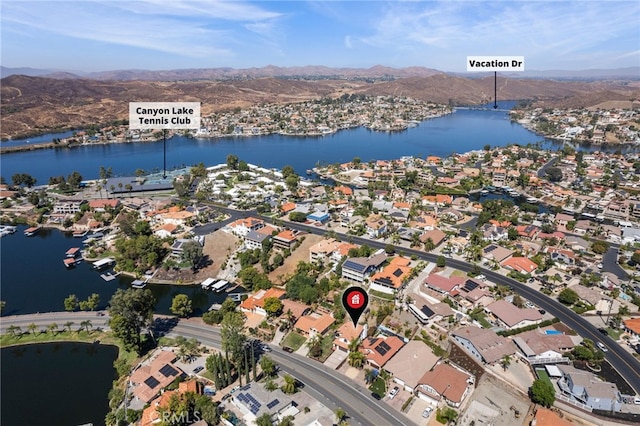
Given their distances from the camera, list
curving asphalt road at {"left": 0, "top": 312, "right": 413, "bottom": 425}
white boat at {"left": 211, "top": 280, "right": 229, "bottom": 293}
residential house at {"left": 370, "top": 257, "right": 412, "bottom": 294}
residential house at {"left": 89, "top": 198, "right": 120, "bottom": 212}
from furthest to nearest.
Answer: residential house at {"left": 89, "top": 198, "right": 120, "bottom": 212}
white boat at {"left": 211, "top": 280, "right": 229, "bottom": 293}
residential house at {"left": 370, "top": 257, "right": 412, "bottom": 294}
curving asphalt road at {"left": 0, "top": 312, "right": 413, "bottom": 425}

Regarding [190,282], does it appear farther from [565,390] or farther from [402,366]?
[565,390]

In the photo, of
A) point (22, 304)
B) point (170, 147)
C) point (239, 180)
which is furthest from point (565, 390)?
point (170, 147)

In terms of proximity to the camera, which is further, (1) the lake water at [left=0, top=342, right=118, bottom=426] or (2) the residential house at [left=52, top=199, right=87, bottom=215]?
(2) the residential house at [left=52, top=199, right=87, bottom=215]

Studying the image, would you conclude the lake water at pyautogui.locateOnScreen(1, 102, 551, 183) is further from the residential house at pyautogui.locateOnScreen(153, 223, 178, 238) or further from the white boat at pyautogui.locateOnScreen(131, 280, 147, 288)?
the white boat at pyautogui.locateOnScreen(131, 280, 147, 288)

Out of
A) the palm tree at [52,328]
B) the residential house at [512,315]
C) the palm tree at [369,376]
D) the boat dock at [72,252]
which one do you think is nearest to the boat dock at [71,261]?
the boat dock at [72,252]

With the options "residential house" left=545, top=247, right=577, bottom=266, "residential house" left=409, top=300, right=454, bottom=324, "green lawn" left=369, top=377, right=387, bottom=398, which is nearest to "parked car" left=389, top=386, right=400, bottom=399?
"green lawn" left=369, top=377, right=387, bottom=398

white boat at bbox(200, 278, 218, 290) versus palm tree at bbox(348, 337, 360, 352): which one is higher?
white boat at bbox(200, 278, 218, 290)

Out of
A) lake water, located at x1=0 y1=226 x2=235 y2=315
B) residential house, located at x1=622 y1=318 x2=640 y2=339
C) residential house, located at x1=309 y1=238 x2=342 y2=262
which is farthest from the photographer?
residential house, located at x1=309 y1=238 x2=342 y2=262
